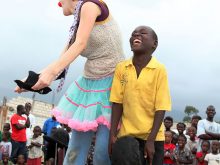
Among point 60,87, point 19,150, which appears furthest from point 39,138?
point 60,87

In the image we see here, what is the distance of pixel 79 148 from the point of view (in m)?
3.02

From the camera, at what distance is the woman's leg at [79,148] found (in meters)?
3.01

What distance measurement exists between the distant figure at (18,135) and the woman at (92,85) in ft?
17.9

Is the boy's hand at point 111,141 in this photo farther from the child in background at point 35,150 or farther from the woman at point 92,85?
the child in background at point 35,150

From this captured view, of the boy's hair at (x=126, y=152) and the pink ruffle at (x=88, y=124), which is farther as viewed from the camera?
the pink ruffle at (x=88, y=124)

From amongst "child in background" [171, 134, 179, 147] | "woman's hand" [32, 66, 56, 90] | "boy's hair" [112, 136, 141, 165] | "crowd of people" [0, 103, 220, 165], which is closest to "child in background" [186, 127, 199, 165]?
"crowd of people" [0, 103, 220, 165]

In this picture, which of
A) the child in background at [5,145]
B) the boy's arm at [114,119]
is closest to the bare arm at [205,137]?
the child in background at [5,145]

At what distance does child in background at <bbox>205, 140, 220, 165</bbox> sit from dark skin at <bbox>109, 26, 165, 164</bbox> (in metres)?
4.01

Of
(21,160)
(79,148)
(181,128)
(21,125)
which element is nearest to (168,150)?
(181,128)

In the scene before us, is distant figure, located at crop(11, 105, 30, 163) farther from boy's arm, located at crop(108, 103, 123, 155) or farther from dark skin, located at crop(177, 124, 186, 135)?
boy's arm, located at crop(108, 103, 123, 155)

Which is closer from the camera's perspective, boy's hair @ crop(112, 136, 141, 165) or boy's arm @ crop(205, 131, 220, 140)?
boy's hair @ crop(112, 136, 141, 165)

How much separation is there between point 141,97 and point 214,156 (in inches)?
163

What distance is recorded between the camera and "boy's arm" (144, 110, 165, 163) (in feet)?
9.01

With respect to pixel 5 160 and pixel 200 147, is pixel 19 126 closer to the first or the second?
pixel 5 160
